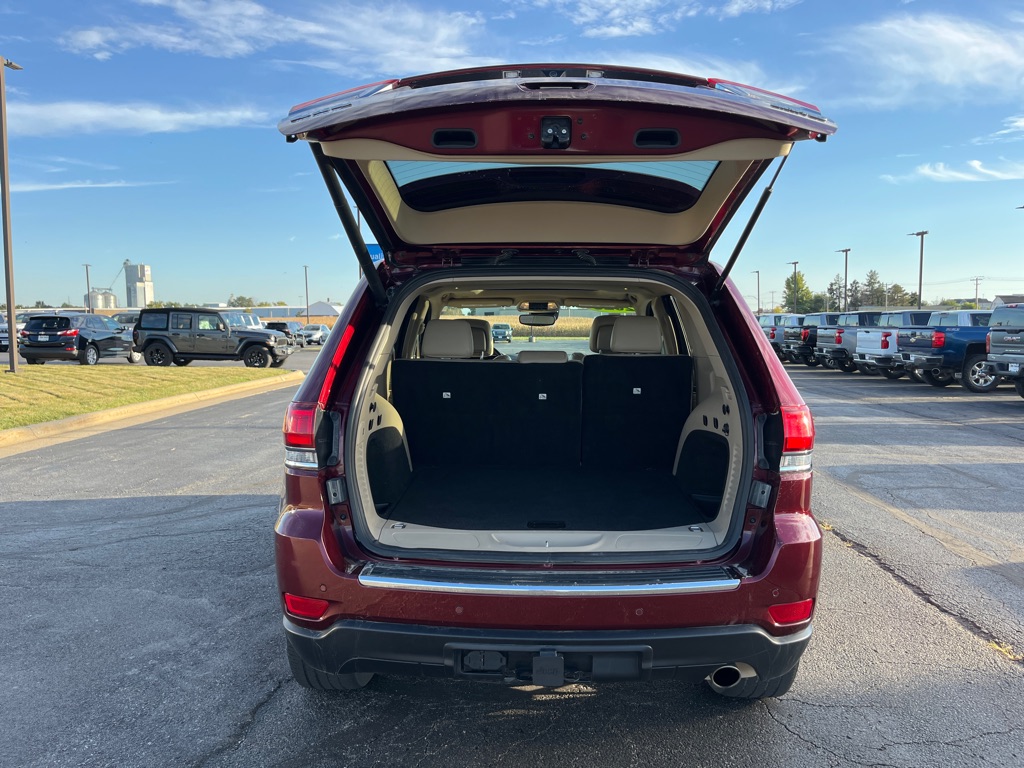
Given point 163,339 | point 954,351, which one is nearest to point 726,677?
point 954,351

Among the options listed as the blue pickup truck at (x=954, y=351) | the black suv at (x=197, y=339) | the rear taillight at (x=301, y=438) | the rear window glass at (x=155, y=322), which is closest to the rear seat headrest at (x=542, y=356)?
the rear taillight at (x=301, y=438)

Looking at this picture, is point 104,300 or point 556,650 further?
point 104,300

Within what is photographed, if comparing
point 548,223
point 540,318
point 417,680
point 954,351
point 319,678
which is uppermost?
point 548,223

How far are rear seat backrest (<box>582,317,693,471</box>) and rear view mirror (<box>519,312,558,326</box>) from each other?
124cm

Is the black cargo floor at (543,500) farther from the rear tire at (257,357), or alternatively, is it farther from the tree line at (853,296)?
the tree line at (853,296)

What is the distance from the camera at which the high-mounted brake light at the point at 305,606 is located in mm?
2301

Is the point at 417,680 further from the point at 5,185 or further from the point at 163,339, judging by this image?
the point at 163,339

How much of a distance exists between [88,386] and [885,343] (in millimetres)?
16981

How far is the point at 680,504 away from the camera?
3.40 meters

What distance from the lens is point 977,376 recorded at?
14.3 metres

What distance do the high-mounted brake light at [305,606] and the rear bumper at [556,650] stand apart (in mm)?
91

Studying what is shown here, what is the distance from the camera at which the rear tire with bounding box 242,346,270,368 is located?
811 inches

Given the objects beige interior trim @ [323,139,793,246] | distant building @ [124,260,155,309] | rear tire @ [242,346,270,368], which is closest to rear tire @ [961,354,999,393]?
beige interior trim @ [323,139,793,246]

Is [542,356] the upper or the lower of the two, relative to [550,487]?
upper
